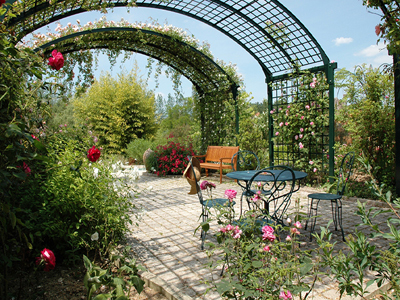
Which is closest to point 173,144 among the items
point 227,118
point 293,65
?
point 227,118

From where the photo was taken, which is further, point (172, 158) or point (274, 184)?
point (172, 158)

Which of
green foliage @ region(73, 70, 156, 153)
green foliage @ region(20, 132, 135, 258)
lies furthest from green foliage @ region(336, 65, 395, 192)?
green foliage @ region(73, 70, 156, 153)

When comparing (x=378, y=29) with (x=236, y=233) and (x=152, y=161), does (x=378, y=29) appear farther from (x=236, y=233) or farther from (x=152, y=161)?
(x=152, y=161)

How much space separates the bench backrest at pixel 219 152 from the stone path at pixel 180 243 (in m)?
2.12

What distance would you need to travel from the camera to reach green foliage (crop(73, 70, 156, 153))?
1241cm

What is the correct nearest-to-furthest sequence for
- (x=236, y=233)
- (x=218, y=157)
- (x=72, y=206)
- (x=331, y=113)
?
(x=236, y=233) < (x=72, y=206) < (x=331, y=113) < (x=218, y=157)

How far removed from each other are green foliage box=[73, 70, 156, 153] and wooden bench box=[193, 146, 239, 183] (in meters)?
5.54

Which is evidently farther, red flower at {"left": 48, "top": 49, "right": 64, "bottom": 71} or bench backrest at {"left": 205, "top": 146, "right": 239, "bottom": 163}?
bench backrest at {"left": 205, "top": 146, "right": 239, "bottom": 163}

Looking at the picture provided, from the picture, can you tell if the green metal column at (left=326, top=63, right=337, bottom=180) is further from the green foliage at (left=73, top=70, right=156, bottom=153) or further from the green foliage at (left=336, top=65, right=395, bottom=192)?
the green foliage at (left=73, top=70, right=156, bottom=153)

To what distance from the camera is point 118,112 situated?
12281mm

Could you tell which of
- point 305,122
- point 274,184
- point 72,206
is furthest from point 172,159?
point 72,206

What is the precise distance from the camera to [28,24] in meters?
4.82

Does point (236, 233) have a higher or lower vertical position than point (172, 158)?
lower

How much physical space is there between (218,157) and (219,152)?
14 cm
